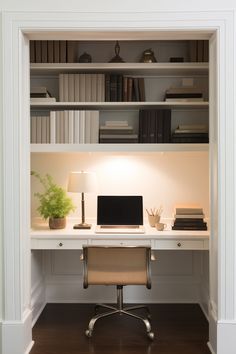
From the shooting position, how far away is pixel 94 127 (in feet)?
12.9

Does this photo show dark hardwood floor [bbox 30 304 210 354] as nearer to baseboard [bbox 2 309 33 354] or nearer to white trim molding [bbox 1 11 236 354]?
baseboard [bbox 2 309 33 354]

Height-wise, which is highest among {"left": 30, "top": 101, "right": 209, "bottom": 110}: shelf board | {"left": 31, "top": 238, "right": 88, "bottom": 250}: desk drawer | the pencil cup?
{"left": 30, "top": 101, "right": 209, "bottom": 110}: shelf board

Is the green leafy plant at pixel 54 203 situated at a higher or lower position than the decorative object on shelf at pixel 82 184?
lower

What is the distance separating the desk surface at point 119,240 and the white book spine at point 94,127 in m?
0.84

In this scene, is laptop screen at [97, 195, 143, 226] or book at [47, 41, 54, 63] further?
laptop screen at [97, 195, 143, 226]

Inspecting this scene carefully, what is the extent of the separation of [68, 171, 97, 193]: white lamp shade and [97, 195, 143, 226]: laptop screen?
0.16 metres

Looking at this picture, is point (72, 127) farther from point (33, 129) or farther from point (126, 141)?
point (126, 141)

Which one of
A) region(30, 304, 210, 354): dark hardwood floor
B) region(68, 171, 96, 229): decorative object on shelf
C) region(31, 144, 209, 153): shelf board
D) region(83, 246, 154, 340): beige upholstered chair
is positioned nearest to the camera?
region(30, 304, 210, 354): dark hardwood floor

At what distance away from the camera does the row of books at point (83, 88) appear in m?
3.95

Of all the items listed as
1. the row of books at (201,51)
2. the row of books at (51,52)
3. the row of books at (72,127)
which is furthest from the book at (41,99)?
the row of books at (201,51)

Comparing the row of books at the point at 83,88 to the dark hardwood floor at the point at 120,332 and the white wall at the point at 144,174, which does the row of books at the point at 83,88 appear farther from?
the dark hardwood floor at the point at 120,332

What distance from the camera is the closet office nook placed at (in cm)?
390

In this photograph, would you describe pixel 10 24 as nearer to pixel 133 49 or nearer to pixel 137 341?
pixel 133 49

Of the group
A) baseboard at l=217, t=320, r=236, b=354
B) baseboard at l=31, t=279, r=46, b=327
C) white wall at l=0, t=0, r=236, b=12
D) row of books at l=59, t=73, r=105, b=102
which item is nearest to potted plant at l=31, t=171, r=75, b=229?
baseboard at l=31, t=279, r=46, b=327
